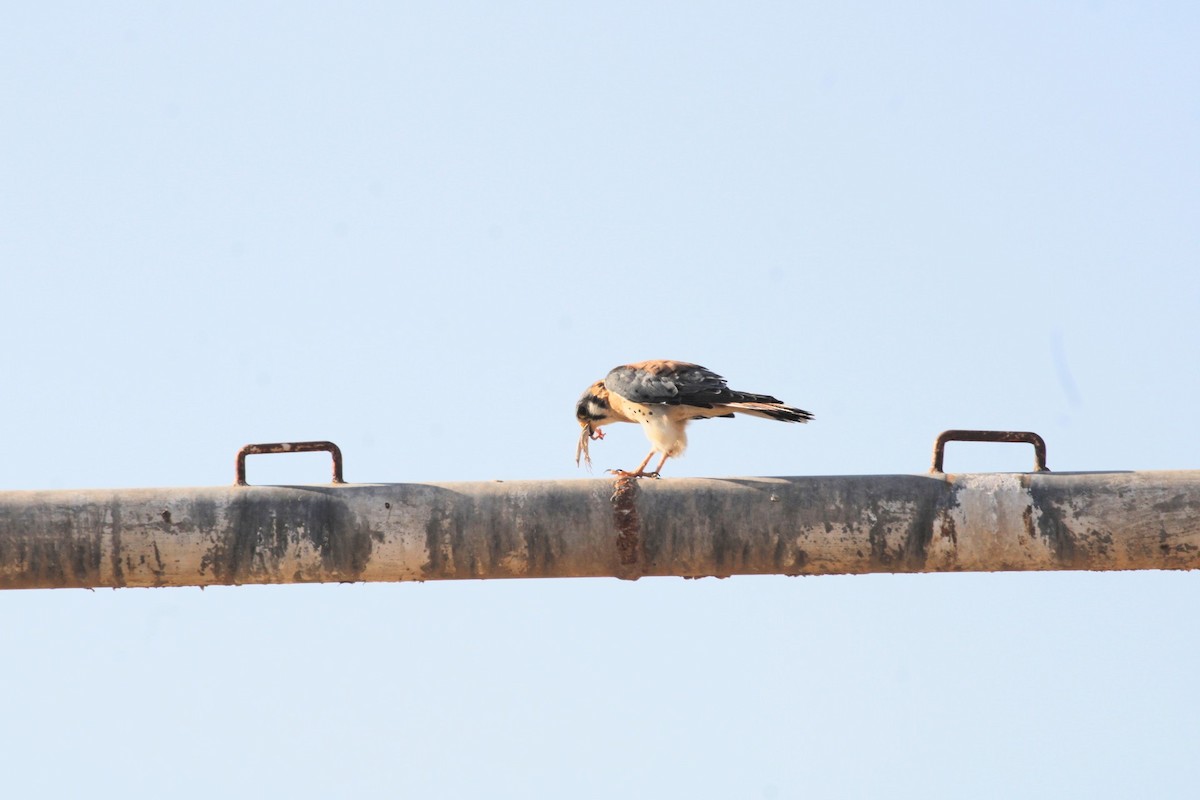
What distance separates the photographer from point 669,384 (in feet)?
24.4

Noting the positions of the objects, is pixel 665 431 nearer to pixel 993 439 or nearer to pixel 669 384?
pixel 669 384

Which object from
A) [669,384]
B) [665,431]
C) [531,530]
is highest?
[669,384]

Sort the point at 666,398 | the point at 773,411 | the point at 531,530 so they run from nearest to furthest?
the point at 531,530 < the point at 773,411 < the point at 666,398

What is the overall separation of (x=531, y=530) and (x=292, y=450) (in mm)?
757

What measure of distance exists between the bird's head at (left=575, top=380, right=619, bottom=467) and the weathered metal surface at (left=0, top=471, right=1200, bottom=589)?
4547 mm

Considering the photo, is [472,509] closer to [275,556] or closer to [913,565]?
[275,556]

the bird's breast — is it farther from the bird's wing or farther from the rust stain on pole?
the rust stain on pole

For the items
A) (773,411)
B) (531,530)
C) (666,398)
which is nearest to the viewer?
(531,530)

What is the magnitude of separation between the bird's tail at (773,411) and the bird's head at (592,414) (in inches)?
87.7

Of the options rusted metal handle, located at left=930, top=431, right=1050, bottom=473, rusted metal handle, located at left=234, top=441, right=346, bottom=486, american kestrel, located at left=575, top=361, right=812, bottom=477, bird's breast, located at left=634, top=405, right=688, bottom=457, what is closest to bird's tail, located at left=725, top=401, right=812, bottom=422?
american kestrel, located at left=575, top=361, right=812, bottom=477

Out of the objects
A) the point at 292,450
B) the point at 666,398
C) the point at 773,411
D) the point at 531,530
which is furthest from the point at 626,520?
the point at 666,398

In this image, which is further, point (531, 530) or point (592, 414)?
point (592, 414)

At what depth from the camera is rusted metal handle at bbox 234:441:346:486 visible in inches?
Answer: 154

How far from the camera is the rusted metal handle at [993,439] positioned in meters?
3.88
